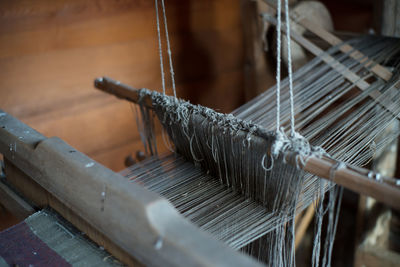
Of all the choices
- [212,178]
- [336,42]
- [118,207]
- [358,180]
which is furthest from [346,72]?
[118,207]

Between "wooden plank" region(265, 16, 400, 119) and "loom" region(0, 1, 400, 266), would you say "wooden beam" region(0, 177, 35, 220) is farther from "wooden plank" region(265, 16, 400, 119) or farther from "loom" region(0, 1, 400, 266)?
"wooden plank" region(265, 16, 400, 119)

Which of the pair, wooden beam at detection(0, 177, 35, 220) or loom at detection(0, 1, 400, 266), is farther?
wooden beam at detection(0, 177, 35, 220)

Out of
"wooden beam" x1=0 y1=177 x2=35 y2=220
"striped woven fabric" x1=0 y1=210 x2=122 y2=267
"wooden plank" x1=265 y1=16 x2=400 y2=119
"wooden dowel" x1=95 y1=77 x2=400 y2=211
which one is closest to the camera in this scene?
"wooden dowel" x1=95 y1=77 x2=400 y2=211

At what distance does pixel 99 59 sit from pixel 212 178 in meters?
1.09

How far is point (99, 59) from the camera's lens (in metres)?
1.96

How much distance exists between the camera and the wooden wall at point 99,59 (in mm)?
1702

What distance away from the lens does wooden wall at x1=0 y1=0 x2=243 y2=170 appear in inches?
67.0

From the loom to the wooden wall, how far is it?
1.58ft

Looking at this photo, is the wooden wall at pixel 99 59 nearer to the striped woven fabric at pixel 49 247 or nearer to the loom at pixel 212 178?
the loom at pixel 212 178

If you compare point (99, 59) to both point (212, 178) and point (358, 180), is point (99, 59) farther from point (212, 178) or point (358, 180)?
point (358, 180)

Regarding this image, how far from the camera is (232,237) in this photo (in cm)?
89

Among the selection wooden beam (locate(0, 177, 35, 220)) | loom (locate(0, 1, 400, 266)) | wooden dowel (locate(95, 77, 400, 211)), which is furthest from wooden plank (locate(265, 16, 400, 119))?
wooden beam (locate(0, 177, 35, 220))

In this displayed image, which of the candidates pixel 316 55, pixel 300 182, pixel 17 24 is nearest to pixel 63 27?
pixel 17 24

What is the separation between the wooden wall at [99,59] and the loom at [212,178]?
481 mm
